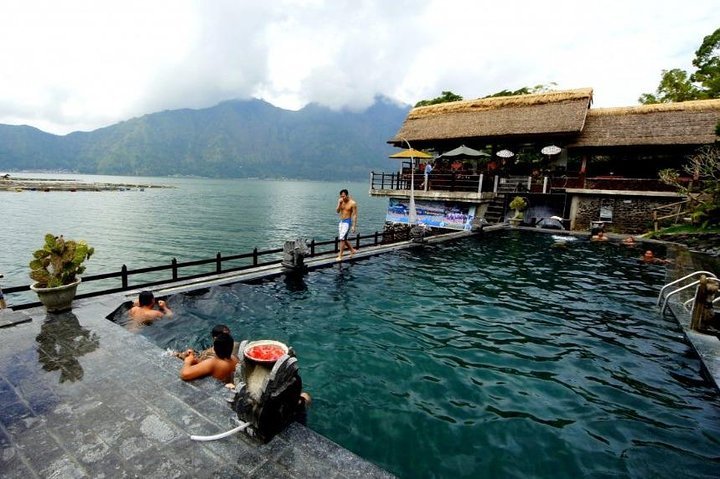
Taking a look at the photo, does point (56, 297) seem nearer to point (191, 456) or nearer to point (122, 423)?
point (122, 423)

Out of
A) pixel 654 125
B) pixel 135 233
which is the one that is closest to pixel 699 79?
pixel 654 125

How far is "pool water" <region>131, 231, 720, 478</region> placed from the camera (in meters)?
4.66

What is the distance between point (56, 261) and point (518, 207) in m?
24.1

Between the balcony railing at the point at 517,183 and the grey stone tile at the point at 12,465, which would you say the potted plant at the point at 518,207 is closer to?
the balcony railing at the point at 517,183

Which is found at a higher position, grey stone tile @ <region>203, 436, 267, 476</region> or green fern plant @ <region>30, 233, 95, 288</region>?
green fern plant @ <region>30, 233, 95, 288</region>

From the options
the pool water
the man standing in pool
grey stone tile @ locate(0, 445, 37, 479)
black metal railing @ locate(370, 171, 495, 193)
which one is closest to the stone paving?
grey stone tile @ locate(0, 445, 37, 479)

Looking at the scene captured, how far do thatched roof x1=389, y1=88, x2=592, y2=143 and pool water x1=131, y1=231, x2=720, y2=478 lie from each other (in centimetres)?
1407

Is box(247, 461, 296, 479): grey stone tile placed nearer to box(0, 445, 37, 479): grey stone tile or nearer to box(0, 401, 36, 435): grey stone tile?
box(0, 445, 37, 479): grey stone tile

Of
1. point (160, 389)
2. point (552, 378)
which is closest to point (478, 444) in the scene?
point (552, 378)

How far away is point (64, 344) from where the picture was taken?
6.05m

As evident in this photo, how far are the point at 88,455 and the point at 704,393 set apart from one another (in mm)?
8739

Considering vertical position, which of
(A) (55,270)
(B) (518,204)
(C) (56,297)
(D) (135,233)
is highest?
(B) (518,204)

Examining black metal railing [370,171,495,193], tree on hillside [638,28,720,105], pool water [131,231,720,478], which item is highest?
tree on hillside [638,28,720,105]

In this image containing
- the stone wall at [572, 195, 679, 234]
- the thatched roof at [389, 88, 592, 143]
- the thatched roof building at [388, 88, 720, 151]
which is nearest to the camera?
the thatched roof building at [388, 88, 720, 151]
